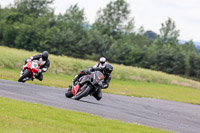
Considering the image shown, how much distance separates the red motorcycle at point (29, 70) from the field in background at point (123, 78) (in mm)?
10002

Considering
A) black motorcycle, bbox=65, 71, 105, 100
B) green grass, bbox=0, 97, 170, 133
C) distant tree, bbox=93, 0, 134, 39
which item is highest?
distant tree, bbox=93, 0, 134, 39

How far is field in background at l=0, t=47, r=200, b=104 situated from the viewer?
1289 inches

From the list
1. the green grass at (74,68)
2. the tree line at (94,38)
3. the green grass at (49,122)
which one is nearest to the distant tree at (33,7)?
the tree line at (94,38)

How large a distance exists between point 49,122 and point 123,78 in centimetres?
3815

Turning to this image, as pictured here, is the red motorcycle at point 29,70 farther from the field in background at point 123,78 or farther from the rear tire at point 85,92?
the field in background at point 123,78

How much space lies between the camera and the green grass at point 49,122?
24.7 feet

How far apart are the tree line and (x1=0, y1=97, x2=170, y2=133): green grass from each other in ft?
242

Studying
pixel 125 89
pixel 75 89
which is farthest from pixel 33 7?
pixel 75 89

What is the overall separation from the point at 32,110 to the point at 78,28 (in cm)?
8386

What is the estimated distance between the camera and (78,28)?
92.8 meters

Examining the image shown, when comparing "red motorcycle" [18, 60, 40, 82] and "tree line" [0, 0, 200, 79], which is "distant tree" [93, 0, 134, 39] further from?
"red motorcycle" [18, 60, 40, 82]

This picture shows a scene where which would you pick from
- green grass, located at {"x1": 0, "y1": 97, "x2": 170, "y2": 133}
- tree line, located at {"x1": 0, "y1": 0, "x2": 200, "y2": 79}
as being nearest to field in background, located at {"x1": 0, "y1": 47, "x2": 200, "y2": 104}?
green grass, located at {"x1": 0, "y1": 97, "x2": 170, "y2": 133}

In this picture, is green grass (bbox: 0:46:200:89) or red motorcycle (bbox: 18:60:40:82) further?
green grass (bbox: 0:46:200:89)

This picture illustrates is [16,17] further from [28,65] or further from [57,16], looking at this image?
[28,65]
